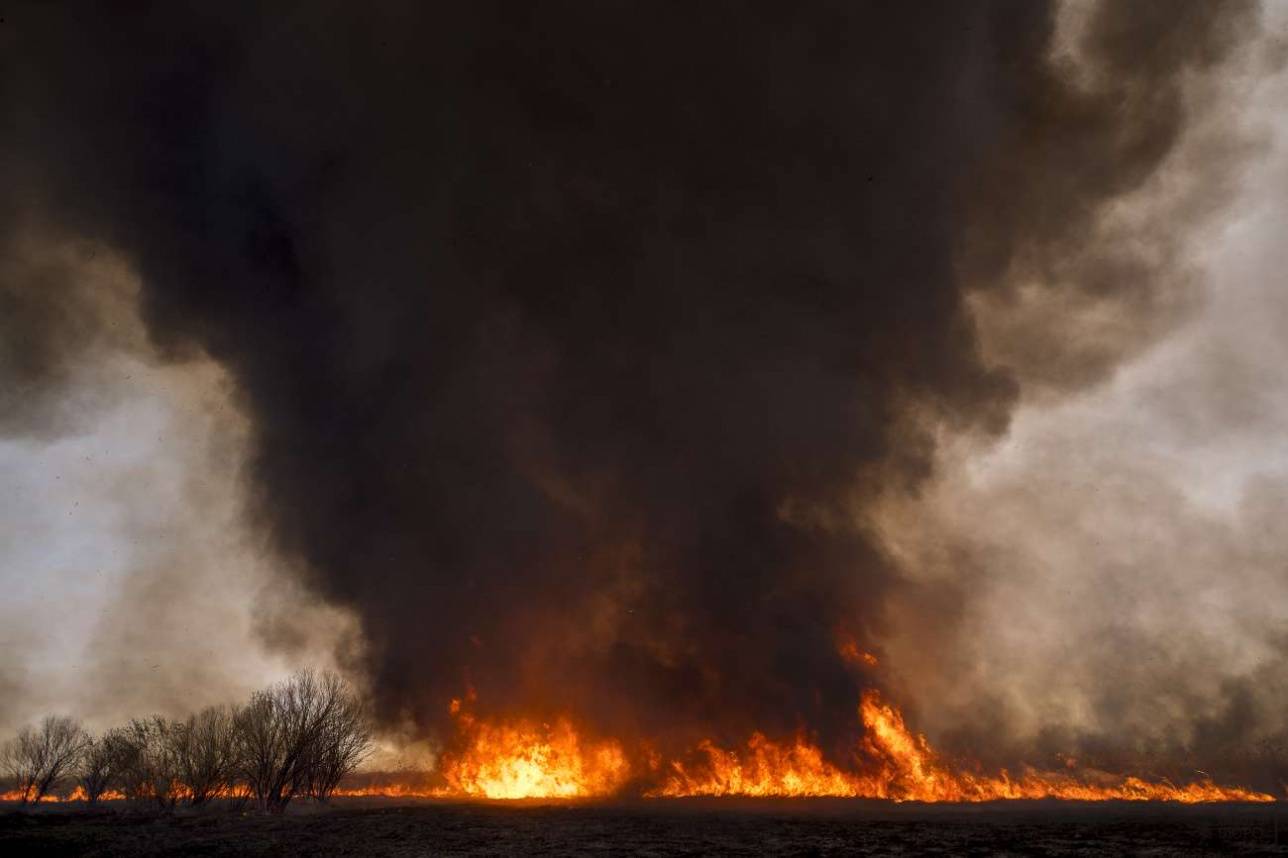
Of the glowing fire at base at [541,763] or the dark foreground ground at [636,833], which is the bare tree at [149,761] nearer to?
the dark foreground ground at [636,833]

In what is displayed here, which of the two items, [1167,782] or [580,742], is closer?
[580,742]

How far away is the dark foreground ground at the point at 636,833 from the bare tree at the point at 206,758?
21.1 feet

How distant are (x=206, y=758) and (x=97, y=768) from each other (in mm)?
36860

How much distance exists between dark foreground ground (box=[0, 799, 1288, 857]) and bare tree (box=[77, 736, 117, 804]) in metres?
27.7

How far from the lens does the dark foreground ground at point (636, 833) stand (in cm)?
4784

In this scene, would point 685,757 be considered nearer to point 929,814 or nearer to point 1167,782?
point 929,814

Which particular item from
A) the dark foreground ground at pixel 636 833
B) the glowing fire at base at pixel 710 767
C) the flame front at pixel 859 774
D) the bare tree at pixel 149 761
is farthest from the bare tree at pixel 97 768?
the flame front at pixel 859 774

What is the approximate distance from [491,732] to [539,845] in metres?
53.3

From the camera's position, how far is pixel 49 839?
172 ft

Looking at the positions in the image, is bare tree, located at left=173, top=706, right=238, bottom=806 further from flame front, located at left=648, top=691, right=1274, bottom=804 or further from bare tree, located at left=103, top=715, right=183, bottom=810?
flame front, located at left=648, top=691, right=1274, bottom=804

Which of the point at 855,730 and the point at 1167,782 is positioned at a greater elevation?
the point at 855,730

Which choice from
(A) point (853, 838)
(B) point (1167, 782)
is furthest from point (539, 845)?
(B) point (1167, 782)

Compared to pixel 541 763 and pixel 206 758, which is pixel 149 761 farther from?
pixel 541 763

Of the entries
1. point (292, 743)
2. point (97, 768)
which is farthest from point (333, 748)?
point (97, 768)
